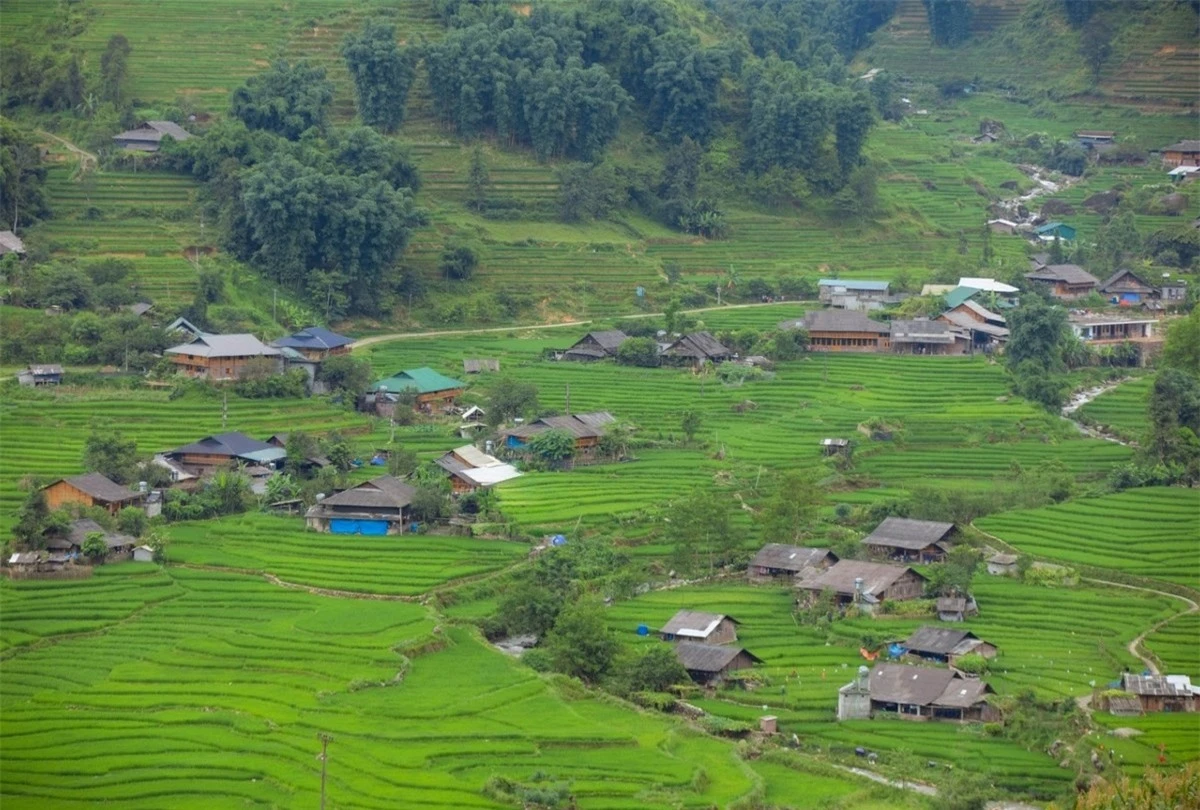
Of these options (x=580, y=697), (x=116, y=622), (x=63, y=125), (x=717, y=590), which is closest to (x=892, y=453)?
(x=717, y=590)

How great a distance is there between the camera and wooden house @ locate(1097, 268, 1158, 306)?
55719mm

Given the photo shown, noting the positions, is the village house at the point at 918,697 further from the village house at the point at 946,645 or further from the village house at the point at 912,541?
the village house at the point at 912,541

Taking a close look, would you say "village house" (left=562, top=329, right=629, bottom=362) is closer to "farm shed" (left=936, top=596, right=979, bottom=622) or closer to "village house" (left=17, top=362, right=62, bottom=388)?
"village house" (left=17, top=362, right=62, bottom=388)

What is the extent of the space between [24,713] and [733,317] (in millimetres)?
27290

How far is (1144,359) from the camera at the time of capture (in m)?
52.5

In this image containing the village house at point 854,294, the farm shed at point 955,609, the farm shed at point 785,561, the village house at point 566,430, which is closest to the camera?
the farm shed at point 955,609

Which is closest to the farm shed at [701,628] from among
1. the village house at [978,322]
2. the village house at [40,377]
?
the village house at [40,377]

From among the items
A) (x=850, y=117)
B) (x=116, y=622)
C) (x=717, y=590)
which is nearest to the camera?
(x=116, y=622)

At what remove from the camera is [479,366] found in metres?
48.6

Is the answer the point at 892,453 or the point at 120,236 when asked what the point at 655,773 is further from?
the point at 120,236

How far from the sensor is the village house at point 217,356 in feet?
147

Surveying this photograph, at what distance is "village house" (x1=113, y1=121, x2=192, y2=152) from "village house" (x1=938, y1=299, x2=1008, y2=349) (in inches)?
795

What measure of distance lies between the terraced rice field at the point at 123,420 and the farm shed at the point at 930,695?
1578 centimetres

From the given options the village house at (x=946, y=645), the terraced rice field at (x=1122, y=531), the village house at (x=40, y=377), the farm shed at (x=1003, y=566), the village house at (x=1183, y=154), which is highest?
the village house at (x=1183, y=154)
